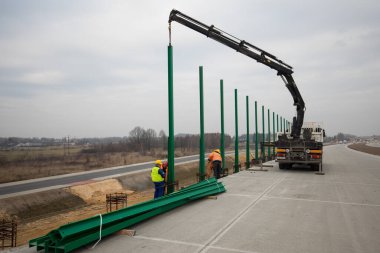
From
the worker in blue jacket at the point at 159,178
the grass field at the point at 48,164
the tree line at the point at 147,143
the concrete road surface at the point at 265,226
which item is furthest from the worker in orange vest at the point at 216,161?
the tree line at the point at 147,143

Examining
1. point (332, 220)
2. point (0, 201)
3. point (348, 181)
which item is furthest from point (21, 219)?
point (348, 181)

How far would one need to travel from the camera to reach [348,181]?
14.2 m

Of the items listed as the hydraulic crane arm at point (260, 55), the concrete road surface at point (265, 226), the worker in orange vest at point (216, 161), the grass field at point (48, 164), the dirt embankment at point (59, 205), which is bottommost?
the dirt embankment at point (59, 205)

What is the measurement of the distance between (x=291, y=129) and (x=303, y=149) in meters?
2.58

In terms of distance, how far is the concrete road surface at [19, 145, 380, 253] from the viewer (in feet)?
18.4

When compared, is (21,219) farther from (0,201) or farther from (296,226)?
(296,226)

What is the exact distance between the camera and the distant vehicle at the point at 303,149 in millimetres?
17594

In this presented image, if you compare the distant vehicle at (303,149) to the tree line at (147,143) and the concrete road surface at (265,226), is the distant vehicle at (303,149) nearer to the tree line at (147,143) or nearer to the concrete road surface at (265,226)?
the concrete road surface at (265,226)

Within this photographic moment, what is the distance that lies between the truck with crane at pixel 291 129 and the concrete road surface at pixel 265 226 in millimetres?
6845

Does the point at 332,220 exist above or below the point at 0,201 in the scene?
above

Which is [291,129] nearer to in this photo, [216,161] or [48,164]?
[216,161]

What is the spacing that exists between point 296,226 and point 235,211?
1.84 meters

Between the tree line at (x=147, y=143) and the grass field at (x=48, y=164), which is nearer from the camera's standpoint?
the grass field at (x=48, y=164)

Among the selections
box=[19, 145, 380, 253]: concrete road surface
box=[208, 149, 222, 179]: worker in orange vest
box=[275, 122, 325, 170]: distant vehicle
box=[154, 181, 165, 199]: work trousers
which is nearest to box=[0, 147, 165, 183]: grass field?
box=[208, 149, 222, 179]: worker in orange vest
